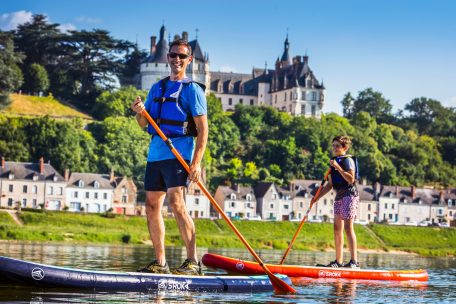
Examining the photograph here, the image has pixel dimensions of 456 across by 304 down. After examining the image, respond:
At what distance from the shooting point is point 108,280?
38.2ft

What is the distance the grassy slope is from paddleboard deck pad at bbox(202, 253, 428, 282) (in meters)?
109

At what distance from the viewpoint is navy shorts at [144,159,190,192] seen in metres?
13.0

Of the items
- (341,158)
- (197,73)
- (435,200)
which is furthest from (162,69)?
(341,158)

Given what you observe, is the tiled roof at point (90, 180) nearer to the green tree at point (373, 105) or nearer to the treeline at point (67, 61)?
the treeline at point (67, 61)

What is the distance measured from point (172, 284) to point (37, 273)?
6.05ft

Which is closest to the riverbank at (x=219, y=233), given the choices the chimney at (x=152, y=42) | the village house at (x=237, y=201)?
the village house at (x=237, y=201)

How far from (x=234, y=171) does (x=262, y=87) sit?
47.5 metres

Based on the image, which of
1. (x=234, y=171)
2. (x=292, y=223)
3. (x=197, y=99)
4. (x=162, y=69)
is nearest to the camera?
(x=197, y=99)

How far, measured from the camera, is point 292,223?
93375 millimetres

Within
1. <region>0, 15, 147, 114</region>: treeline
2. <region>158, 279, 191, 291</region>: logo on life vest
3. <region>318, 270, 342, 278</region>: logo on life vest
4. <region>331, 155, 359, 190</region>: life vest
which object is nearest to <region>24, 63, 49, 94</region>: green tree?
<region>0, 15, 147, 114</region>: treeline

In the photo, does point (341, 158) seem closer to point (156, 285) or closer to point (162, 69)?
point (156, 285)

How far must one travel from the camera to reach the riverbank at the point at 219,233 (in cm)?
6241

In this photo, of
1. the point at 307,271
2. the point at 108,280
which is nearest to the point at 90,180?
the point at 307,271

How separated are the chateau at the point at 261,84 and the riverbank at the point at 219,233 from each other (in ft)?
198
